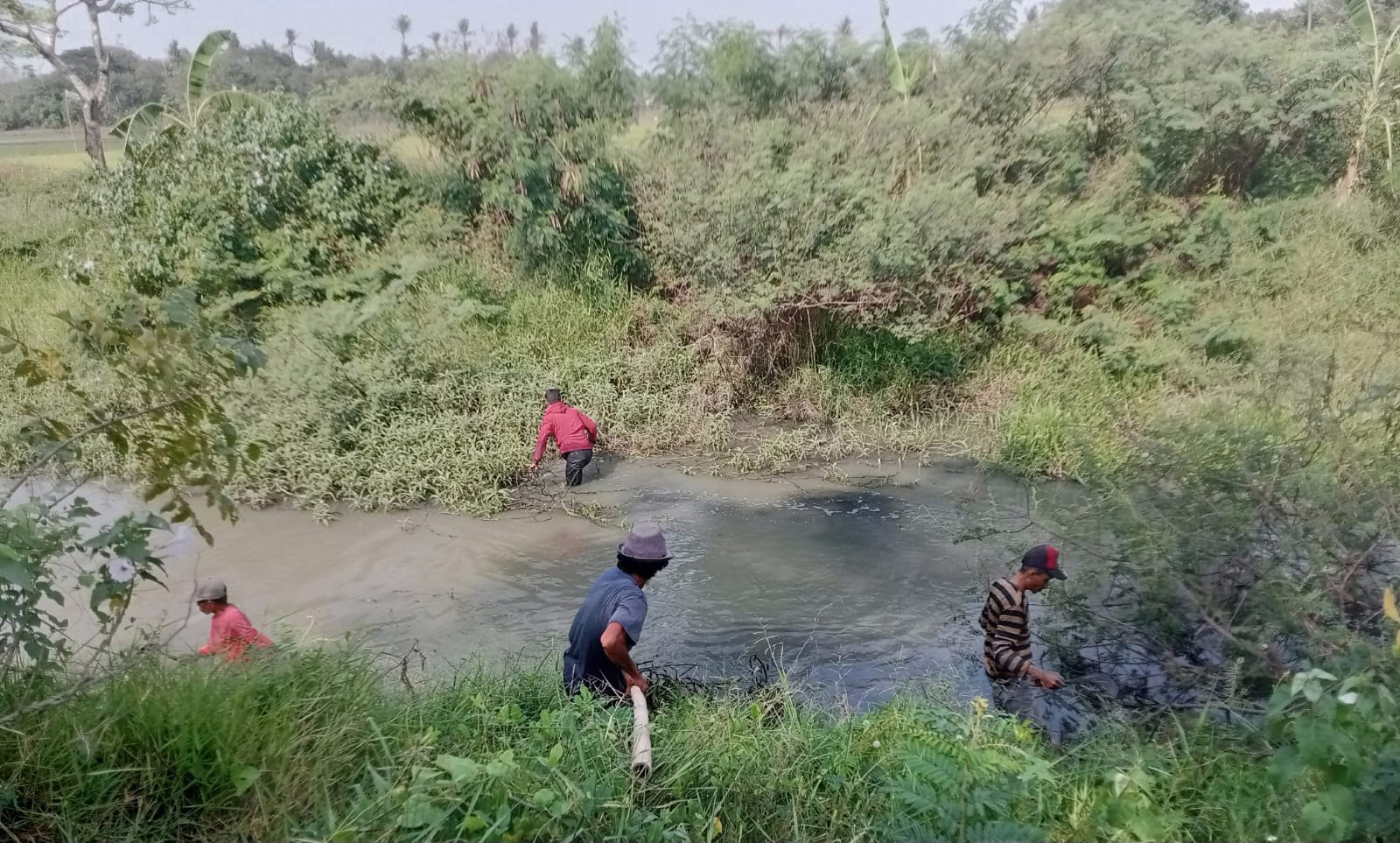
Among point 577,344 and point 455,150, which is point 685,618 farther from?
point 455,150

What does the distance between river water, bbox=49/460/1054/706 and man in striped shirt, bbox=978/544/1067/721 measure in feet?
1.04

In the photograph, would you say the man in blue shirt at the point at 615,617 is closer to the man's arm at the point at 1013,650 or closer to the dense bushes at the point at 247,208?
the man's arm at the point at 1013,650

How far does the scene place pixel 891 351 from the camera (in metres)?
11.1

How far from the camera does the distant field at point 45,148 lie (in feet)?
73.4

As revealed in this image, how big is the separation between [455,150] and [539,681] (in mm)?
9847

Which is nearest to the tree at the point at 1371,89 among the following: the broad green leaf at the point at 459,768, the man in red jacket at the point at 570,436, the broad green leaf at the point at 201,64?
the man in red jacket at the point at 570,436

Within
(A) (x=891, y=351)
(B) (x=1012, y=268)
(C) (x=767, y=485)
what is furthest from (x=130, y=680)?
(B) (x=1012, y=268)

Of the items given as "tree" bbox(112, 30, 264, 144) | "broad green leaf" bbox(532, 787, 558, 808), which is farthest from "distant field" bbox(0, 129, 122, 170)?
"broad green leaf" bbox(532, 787, 558, 808)

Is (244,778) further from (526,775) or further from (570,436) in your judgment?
(570,436)

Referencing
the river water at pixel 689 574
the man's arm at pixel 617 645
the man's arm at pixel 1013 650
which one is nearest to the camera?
the man's arm at pixel 617 645

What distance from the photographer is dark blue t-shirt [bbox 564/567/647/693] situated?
407cm

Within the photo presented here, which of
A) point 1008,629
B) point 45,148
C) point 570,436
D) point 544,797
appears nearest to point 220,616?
point 544,797

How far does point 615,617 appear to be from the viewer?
398cm

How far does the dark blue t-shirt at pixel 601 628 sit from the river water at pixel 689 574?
892 mm
